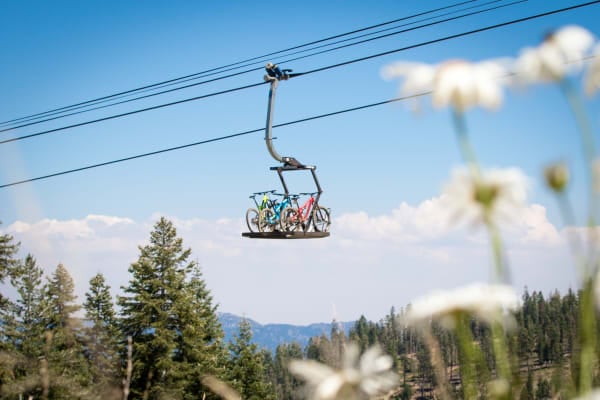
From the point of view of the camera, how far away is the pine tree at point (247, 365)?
104 ft

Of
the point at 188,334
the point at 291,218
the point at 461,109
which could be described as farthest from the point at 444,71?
the point at 188,334

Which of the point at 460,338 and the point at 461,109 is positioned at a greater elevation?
the point at 461,109

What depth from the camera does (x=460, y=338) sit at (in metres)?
0.70

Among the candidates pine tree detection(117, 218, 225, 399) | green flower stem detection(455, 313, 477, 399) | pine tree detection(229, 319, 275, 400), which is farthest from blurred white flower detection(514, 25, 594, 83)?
pine tree detection(229, 319, 275, 400)

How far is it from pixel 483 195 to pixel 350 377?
260 millimetres

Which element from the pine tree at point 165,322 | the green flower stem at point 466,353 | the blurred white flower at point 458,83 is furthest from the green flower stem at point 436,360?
the pine tree at point 165,322

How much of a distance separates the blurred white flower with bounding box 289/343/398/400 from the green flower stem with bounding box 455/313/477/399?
92 mm

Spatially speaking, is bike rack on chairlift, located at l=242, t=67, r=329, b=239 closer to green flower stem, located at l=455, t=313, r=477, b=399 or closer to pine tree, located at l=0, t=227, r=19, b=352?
green flower stem, located at l=455, t=313, r=477, b=399

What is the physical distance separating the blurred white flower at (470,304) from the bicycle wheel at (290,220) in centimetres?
1014

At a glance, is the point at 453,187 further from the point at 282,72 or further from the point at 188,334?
the point at 188,334

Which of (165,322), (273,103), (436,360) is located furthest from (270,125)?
(165,322)

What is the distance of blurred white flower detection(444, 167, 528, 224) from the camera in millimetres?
640

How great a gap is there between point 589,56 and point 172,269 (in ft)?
98.0

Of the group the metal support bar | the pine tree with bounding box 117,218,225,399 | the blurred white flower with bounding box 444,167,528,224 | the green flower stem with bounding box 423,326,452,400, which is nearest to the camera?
the blurred white flower with bounding box 444,167,528,224
